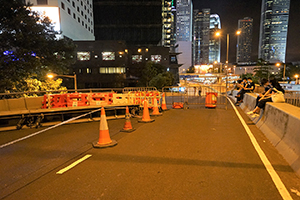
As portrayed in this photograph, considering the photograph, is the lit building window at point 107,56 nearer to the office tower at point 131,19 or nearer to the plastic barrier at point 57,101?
the office tower at point 131,19

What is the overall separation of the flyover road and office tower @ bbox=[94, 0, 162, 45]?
288 ft

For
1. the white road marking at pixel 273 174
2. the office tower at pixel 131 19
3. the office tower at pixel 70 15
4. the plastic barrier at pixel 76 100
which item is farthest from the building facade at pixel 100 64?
the white road marking at pixel 273 174

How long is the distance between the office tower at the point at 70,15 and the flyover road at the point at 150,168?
126 ft

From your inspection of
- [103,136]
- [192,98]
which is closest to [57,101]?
[103,136]

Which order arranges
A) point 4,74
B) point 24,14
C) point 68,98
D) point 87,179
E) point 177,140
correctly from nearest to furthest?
1. point 87,179
2. point 177,140
3. point 68,98
4. point 4,74
5. point 24,14

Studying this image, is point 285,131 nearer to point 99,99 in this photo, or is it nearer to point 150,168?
point 150,168

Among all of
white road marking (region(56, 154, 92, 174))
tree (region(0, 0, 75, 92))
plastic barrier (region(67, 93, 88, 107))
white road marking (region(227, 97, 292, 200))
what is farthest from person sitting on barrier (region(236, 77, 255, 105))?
tree (region(0, 0, 75, 92))

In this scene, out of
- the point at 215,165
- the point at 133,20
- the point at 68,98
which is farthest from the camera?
the point at 133,20

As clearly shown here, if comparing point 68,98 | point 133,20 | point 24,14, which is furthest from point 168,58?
point 68,98

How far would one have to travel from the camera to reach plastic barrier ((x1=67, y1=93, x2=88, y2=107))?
33.9 feet

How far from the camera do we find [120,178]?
3.79m

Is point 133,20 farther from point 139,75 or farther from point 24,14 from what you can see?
point 24,14

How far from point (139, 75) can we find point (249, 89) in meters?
52.1

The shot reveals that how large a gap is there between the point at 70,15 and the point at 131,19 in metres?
33.7
